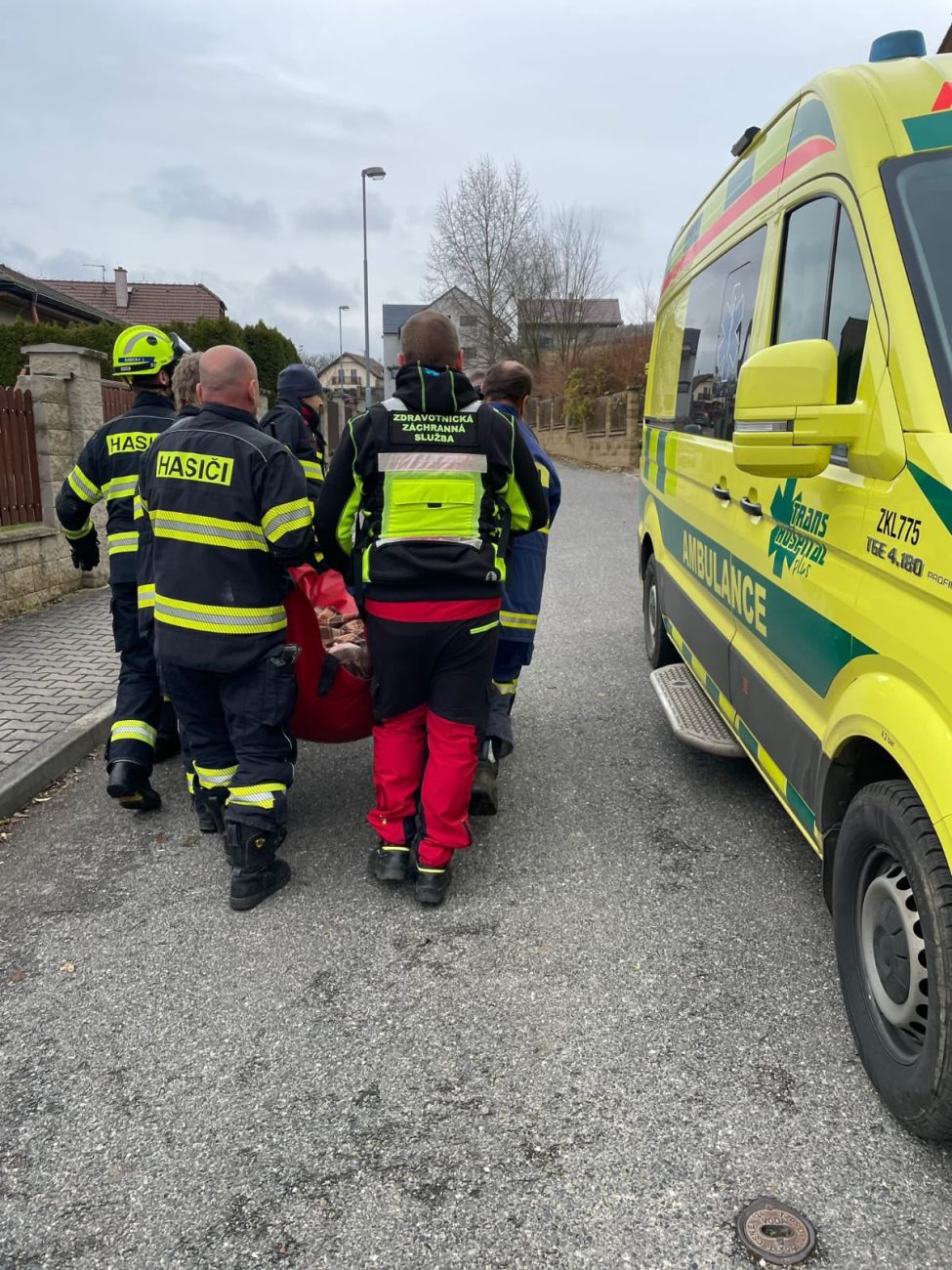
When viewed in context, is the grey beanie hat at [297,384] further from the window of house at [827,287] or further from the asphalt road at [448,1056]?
the window of house at [827,287]

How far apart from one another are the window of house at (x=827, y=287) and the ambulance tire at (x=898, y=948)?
1.09m

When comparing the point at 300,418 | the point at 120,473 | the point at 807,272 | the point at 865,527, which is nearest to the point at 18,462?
the point at 300,418

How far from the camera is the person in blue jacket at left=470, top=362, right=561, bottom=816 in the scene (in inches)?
174

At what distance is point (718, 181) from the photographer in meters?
4.58

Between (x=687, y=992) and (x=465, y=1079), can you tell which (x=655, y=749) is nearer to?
(x=687, y=992)

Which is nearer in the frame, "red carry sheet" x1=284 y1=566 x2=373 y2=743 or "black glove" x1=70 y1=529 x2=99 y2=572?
"red carry sheet" x1=284 y1=566 x2=373 y2=743

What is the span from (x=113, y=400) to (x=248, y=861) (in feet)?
26.0

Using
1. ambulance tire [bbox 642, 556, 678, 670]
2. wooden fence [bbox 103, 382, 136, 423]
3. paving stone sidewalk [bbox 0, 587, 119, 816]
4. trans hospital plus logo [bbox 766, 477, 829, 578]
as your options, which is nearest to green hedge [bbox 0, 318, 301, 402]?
wooden fence [bbox 103, 382, 136, 423]

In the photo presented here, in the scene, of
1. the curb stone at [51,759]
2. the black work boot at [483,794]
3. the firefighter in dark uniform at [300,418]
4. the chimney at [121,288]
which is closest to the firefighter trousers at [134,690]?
the curb stone at [51,759]

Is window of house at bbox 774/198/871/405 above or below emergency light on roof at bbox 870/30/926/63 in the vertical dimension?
below

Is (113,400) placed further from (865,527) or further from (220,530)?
(865,527)

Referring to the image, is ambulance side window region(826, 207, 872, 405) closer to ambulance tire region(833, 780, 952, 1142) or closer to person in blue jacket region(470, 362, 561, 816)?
ambulance tire region(833, 780, 952, 1142)

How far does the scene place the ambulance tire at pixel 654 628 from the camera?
19.0 ft

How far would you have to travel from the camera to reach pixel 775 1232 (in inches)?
78.9
